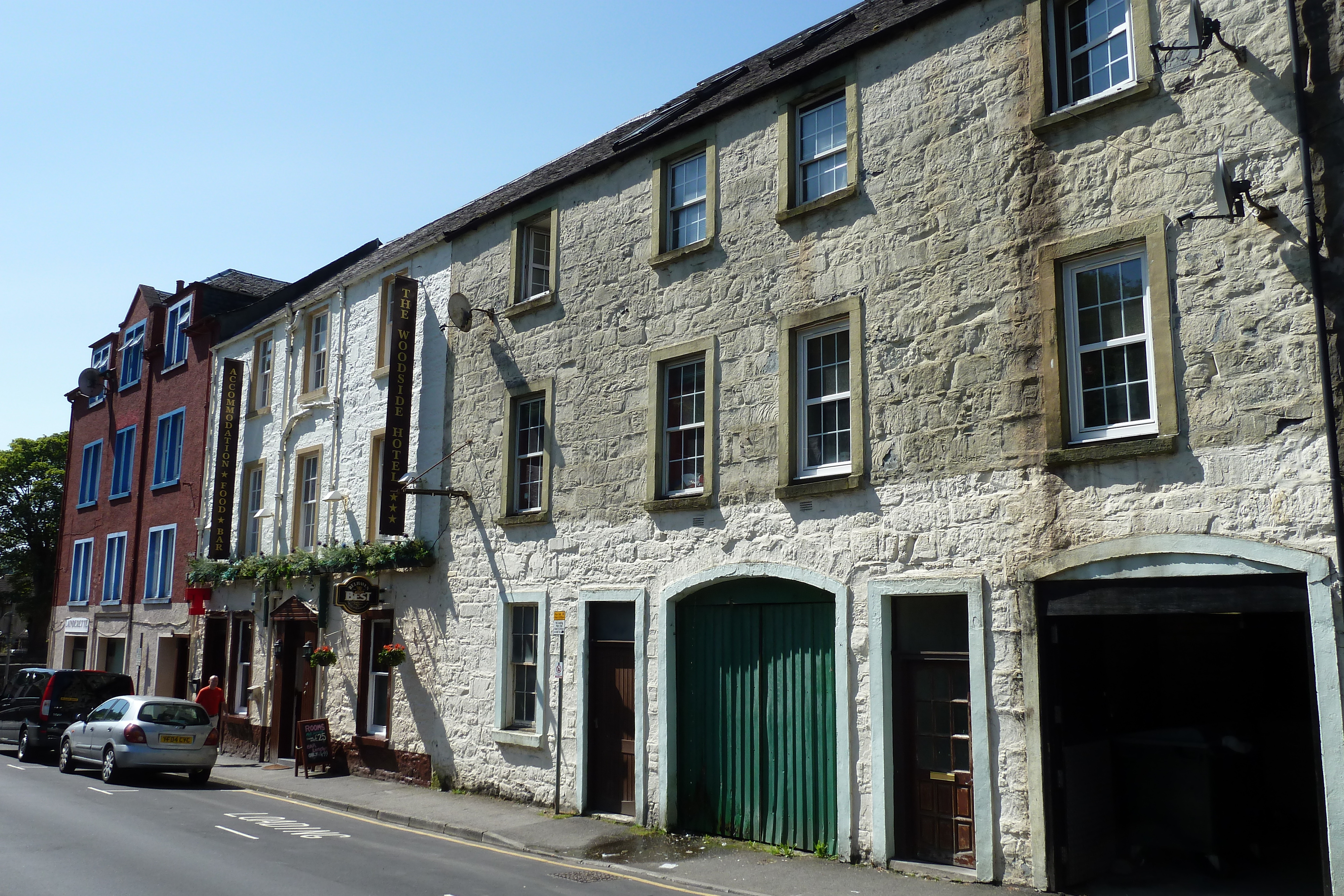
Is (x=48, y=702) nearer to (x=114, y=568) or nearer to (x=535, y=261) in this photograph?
(x=114, y=568)

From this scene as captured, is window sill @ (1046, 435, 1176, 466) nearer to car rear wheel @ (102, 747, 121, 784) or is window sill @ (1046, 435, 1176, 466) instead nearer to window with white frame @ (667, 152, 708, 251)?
window with white frame @ (667, 152, 708, 251)

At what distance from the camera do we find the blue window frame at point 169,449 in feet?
91.8

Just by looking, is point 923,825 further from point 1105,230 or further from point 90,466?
point 90,466

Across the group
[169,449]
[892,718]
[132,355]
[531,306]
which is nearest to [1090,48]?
[892,718]

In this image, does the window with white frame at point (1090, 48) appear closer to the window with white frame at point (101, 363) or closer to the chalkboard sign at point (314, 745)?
the chalkboard sign at point (314, 745)

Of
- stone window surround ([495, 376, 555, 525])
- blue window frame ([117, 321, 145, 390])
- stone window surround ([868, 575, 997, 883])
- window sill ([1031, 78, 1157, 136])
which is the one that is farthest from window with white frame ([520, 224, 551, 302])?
blue window frame ([117, 321, 145, 390])

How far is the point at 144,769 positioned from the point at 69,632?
16.9 metres

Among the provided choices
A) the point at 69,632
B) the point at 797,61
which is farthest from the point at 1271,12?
the point at 69,632

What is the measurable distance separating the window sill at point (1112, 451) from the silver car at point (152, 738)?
591 inches

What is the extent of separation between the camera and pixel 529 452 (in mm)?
16391

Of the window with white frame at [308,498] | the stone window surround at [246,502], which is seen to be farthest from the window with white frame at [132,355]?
the window with white frame at [308,498]

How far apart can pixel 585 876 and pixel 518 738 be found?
15.2ft

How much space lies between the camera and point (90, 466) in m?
33.8

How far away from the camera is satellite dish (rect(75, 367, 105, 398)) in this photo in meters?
33.2
